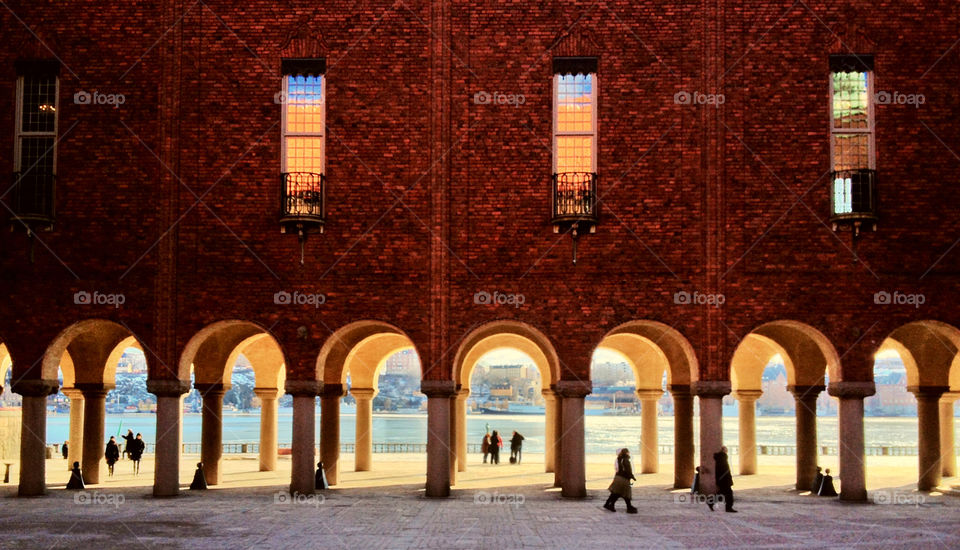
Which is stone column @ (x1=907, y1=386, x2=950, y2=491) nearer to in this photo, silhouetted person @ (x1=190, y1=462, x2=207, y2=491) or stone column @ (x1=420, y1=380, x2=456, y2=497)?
stone column @ (x1=420, y1=380, x2=456, y2=497)

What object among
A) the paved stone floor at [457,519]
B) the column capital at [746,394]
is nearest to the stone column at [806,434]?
the paved stone floor at [457,519]

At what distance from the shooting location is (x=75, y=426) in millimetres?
29734

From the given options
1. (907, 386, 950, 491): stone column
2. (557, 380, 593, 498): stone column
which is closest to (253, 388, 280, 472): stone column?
(557, 380, 593, 498): stone column

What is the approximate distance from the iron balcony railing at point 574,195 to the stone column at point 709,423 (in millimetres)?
5012

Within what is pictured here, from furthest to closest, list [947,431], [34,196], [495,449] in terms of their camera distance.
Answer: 1. [495,449]
2. [947,431]
3. [34,196]

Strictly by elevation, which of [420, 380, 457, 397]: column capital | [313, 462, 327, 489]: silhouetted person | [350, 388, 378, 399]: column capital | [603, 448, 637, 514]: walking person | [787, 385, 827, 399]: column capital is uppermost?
[420, 380, 457, 397]: column capital

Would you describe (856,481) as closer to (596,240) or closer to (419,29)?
(596,240)

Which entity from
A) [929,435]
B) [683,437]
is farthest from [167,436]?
[929,435]

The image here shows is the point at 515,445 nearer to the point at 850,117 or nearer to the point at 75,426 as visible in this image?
the point at 75,426

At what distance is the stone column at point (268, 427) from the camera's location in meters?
31.4

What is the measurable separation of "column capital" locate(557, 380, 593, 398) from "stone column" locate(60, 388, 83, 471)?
15.2m

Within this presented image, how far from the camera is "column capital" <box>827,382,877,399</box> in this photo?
76.5 feet

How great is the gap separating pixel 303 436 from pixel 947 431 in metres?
19.6

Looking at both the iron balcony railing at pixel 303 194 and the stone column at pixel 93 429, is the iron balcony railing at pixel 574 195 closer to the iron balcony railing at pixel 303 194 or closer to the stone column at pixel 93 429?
the iron balcony railing at pixel 303 194
